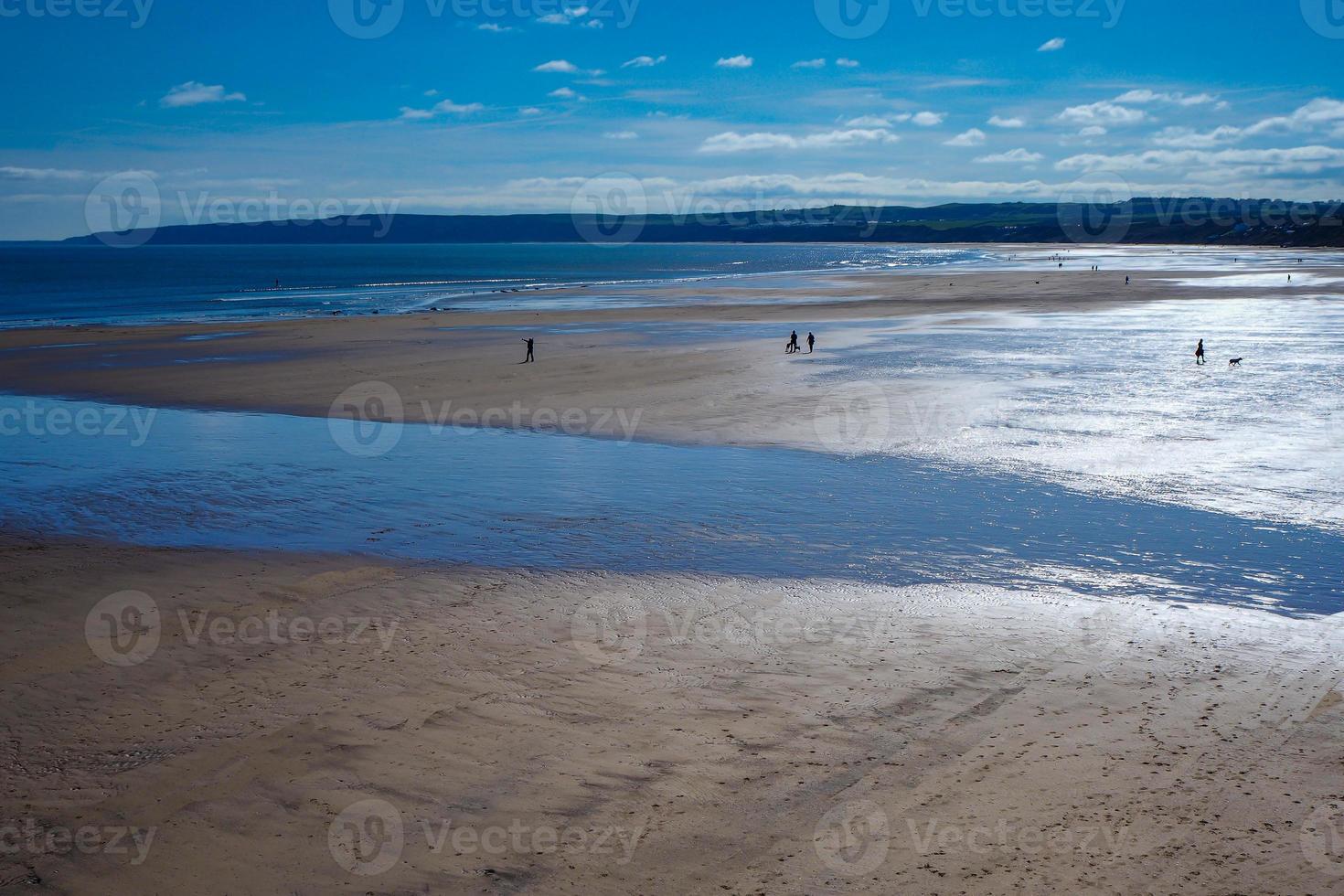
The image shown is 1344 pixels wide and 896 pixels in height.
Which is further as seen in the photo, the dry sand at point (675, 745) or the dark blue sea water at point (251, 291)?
the dark blue sea water at point (251, 291)

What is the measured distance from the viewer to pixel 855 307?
58.3 meters

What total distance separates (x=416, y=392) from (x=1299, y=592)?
2256 cm

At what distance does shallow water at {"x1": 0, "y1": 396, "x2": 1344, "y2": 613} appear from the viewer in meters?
12.3

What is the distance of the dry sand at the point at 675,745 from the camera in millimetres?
6277

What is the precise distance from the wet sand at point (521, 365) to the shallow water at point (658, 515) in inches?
141

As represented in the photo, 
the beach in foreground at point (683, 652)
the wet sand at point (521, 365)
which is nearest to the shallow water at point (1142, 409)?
the beach in foreground at point (683, 652)

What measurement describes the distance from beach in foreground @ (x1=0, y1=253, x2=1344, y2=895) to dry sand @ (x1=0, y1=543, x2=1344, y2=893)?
0.04 meters

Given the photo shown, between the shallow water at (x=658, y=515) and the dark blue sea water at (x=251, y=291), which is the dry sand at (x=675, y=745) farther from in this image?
the dark blue sea water at (x=251, y=291)

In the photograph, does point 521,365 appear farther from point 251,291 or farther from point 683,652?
point 251,291

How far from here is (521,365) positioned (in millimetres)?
32938

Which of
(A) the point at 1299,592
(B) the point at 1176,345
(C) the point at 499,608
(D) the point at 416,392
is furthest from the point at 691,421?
(B) the point at 1176,345

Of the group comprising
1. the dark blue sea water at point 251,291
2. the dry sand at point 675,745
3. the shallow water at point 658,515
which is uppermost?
the dark blue sea water at point 251,291

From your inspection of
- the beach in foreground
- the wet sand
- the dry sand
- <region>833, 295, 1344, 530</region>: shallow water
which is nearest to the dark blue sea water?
the wet sand

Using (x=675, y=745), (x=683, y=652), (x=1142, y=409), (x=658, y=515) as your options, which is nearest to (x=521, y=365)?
(x=658, y=515)
